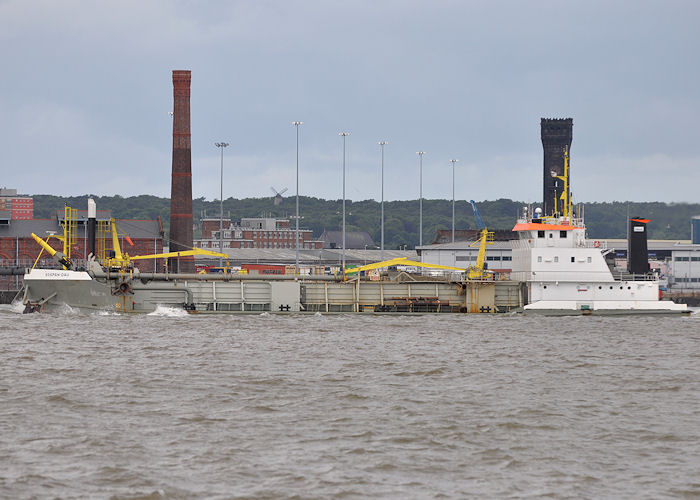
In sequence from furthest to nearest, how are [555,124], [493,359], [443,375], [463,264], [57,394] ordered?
1. [555,124]
2. [463,264]
3. [493,359]
4. [443,375]
5. [57,394]

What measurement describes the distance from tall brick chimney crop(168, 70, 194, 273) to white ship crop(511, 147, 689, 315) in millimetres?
45597

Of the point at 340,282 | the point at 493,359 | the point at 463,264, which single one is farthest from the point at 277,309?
the point at 463,264

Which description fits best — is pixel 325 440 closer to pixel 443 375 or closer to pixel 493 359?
pixel 443 375

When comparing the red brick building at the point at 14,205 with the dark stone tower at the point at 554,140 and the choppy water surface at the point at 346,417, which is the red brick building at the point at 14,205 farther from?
the choppy water surface at the point at 346,417

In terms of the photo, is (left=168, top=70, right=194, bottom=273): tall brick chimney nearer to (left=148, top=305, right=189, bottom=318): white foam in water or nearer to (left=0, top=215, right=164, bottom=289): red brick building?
(left=0, top=215, right=164, bottom=289): red brick building

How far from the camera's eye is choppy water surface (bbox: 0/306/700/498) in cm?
1775

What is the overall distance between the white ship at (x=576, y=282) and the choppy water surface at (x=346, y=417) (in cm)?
1313

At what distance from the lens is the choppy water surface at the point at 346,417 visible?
1775cm

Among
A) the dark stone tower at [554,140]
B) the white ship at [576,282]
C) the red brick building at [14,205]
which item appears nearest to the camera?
the white ship at [576,282]

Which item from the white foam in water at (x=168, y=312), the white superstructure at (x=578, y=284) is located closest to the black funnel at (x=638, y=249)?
the white superstructure at (x=578, y=284)

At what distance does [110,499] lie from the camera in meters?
16.5

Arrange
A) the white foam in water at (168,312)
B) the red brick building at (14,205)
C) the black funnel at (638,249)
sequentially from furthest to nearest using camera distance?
the red brick building at (14,205)
the black funnel at (638,249)
the white foam in water at (168,312)

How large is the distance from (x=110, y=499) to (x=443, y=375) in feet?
53.9

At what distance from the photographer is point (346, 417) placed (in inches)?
931
